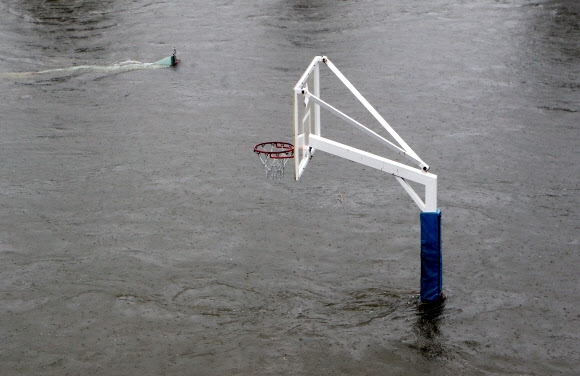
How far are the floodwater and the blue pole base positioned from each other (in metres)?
0.39

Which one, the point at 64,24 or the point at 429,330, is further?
the point at 64,24

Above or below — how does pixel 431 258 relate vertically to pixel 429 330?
above

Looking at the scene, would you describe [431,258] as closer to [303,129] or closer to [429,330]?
[429,330]

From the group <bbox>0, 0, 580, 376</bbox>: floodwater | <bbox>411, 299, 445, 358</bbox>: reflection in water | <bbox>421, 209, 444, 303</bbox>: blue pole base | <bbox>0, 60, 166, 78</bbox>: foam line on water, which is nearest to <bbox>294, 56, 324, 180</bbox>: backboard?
<bbox>421, 209, 444, 303</bbox>: blue pole base

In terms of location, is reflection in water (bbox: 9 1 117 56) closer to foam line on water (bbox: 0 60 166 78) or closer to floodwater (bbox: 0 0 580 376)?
floodwater (bbox: 0 0 580 376)

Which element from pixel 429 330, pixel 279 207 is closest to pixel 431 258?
pixel 429 330

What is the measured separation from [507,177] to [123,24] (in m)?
23.7

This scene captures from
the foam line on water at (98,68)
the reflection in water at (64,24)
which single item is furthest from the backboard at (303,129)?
the reflection in water at (64,24)

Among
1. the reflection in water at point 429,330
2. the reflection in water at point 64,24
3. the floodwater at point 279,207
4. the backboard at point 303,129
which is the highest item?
the reflection in water at point 64,24

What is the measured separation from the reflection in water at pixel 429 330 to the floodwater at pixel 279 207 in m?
0.04

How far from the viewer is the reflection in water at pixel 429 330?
16.6m

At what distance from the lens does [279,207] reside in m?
22.8

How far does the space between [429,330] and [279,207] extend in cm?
674

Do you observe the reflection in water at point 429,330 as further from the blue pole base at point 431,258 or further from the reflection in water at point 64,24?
the reflection in water at point 64,24
